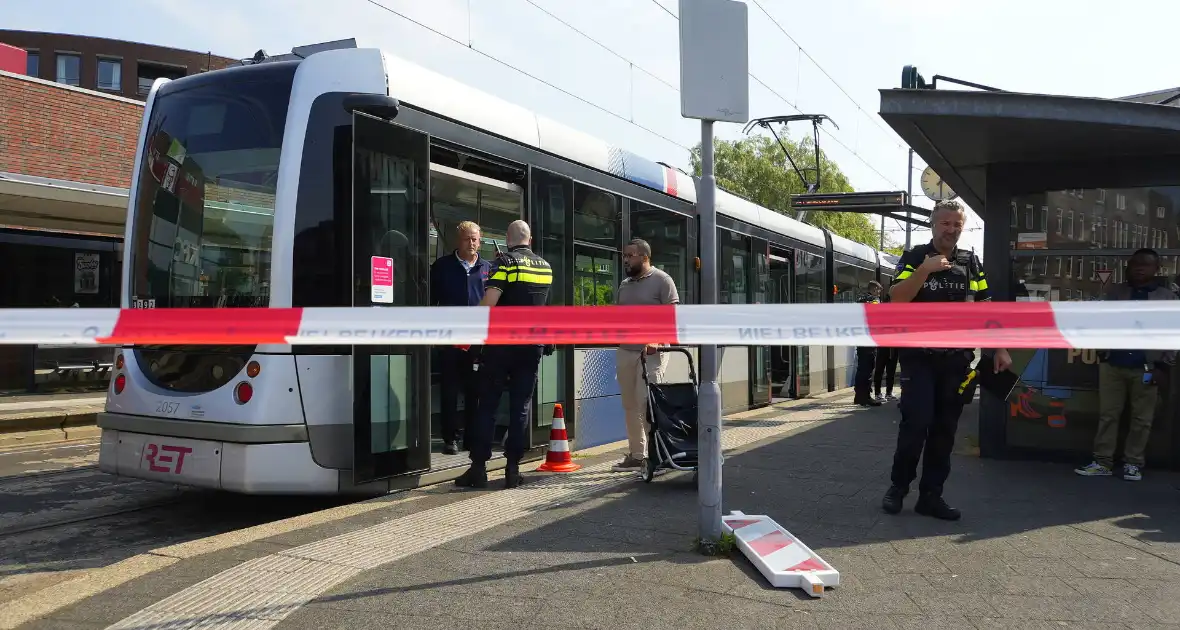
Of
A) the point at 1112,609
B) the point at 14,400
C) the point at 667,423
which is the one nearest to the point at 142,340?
the point at 667,423

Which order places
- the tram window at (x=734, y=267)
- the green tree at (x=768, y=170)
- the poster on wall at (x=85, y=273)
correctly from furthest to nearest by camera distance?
the green tree at (x=768, y=170) → the poster on wall at (x=85, y=273) → the tram window at (x=734, y=267)

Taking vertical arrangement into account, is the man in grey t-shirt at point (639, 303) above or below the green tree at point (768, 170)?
below

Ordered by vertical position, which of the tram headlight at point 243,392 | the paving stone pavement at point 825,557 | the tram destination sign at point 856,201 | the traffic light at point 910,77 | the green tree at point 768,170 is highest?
the green tree at point 768,170

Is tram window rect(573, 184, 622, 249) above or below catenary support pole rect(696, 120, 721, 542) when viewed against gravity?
above

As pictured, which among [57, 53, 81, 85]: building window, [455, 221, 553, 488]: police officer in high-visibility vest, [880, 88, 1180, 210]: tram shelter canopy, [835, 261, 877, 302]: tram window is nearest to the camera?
[880, 88, 1180, 210]: tram shelter canopy

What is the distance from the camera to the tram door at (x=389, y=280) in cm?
556

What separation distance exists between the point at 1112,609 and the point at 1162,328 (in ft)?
3.90

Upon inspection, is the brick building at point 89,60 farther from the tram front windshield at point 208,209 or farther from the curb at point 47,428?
the tram front windshield at point 208,209

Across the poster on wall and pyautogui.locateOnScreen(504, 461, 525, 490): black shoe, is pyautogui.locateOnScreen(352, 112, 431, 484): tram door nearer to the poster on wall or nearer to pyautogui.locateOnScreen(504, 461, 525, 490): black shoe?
pyautogui.locateOnScreen(504, 461, 525, 490): black shoe

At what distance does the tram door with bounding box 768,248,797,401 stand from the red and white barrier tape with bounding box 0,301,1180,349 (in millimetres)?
8999

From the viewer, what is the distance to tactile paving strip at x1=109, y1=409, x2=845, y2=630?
3.55 metres

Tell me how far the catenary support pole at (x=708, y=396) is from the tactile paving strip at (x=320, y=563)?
4.12 feet

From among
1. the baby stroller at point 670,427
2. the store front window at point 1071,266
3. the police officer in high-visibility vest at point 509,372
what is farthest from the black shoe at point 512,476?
the store front window at point 1071,266

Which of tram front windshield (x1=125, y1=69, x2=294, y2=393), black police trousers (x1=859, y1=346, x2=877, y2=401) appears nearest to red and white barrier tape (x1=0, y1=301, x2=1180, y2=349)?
tram front windshield (x1=125, y1=69, x2=294, y2=393)
